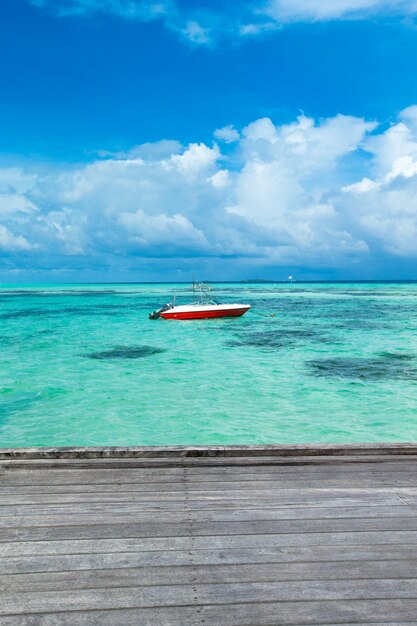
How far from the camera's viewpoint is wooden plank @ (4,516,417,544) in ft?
9.80

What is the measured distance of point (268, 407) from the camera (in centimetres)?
1195

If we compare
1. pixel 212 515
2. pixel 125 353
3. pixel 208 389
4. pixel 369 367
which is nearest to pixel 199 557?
pixel 212 515

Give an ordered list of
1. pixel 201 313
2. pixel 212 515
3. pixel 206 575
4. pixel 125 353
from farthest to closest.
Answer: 1. pixel 201 313
2. pixel 125 353
3. pixel 212 515
4. pixel 206 575

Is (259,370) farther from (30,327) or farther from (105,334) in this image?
(30,327)

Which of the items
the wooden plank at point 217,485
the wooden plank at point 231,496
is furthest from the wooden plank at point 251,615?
the wooden plank at point 217,485

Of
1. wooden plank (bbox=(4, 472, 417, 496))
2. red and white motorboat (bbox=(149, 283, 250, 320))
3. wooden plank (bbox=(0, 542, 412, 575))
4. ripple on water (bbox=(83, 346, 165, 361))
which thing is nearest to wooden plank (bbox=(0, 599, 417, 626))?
wooden plank (bbox=(0, 542, 412, 575))

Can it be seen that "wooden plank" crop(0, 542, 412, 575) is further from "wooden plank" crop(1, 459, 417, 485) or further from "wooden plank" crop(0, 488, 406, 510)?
"wooden plank" crop(1, 459, 417, 485)

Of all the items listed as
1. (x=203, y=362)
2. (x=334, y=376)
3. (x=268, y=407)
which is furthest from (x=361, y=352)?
(x=268, y=407)

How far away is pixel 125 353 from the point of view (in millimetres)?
20125

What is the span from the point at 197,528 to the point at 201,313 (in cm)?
2813

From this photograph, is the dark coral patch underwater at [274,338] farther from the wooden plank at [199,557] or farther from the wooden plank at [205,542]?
the wooden plank at [199,557]

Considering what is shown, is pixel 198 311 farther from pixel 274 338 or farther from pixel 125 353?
pixel 125 353

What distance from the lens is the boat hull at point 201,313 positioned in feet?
102

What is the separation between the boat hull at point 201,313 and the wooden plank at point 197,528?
2787cm
